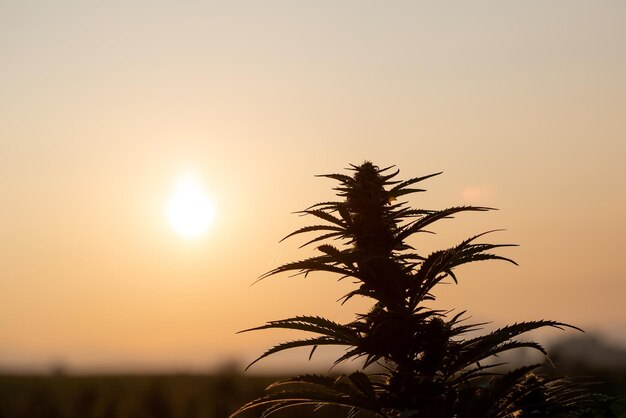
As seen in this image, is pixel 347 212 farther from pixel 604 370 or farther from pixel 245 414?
pixel 604 370

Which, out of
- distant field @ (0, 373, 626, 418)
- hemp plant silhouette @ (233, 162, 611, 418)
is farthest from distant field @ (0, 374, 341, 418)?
hemp plant silhouette @ (233, 162, 611, 418)

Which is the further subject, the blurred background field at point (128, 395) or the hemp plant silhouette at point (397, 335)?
the blurred background field at point (128, 395)

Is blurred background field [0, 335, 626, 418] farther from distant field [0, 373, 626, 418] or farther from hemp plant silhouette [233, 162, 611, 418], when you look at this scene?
hemp plant silhouette [233, 162, 611, 418]

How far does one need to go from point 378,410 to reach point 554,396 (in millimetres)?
884

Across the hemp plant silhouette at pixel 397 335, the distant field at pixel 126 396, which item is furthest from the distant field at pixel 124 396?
the hemp plant silhouette at pixel 397 335

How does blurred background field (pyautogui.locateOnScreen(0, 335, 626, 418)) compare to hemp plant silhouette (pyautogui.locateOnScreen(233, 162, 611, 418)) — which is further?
blurred background field (pyautogui.locateOnScreen(0, 335, 626, 418))

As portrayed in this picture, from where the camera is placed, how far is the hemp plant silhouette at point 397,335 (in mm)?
3607

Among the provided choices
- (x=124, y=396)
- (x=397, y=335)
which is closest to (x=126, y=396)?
(x=124, y=396)

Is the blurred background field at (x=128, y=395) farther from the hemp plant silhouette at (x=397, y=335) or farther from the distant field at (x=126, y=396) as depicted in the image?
the hemp plant silhouette at (x=397, y=335)

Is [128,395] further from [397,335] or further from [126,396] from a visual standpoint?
[397,335]

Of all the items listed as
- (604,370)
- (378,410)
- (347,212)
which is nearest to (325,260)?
(347,212)

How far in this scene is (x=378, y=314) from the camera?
3709 mm

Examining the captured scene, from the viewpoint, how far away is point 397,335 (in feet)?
12.0

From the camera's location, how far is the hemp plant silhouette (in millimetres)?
3607
